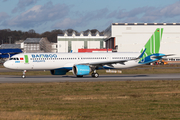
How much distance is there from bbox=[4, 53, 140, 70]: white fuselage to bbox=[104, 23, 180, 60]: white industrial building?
7822 centimetres

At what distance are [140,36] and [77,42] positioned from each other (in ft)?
144

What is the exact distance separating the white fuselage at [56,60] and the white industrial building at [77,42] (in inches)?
4306

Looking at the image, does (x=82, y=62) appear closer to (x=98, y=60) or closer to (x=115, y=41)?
(x=98, y=60)

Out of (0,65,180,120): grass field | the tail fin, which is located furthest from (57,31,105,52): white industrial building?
(0,65,180,120): grass field

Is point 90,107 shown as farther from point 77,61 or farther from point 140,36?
point 140,36

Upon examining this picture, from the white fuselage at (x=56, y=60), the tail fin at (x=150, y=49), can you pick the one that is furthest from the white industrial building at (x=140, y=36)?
the white fuselage at (x=56, y=60)

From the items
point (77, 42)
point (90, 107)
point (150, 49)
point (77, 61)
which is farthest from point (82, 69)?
point (77, 42)

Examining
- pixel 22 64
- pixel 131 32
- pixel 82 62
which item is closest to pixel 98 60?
pixel 82 62

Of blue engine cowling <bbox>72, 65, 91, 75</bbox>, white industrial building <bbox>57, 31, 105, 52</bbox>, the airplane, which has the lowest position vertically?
blue engine cowling <bbox>72, 65, 91, 75</bbox>

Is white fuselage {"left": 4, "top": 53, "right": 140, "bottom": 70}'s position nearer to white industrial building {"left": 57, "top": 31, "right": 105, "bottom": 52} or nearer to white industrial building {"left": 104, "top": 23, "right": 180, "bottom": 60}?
white industrial building {"left": 104, "top": 23, "right": 180, "bottom": 60}

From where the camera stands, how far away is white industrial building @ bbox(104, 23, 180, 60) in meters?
120

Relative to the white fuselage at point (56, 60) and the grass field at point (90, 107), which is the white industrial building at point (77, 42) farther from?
the grass field at point (90, 107)

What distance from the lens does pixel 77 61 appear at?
40.7m

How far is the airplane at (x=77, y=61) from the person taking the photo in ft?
127
